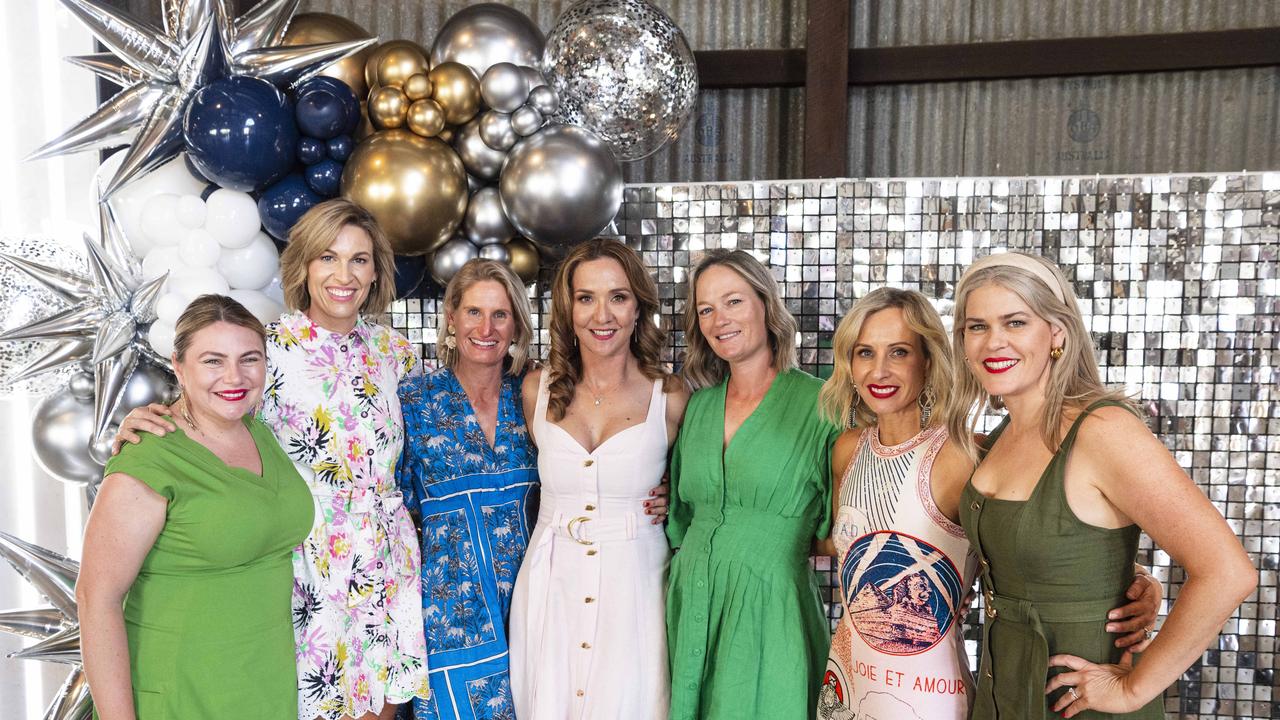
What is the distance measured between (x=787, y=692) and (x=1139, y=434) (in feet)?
3.20

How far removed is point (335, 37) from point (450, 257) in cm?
83

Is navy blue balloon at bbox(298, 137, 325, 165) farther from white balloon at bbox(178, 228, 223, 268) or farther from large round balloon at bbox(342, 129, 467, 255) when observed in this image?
white balloon at bbox(178, 228, 223, 268)

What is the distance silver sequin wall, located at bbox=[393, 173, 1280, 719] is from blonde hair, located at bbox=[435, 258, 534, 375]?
872mm

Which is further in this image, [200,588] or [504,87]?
[504,87]

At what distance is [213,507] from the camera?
1.75 m

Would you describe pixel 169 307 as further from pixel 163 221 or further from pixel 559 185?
pixel 559 185

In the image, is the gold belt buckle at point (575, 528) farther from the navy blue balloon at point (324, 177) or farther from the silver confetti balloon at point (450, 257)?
the navy blue balloon at point (324, 177)

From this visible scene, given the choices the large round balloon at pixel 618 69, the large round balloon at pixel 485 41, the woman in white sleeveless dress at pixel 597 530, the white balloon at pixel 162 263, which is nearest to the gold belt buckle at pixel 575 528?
the woman in white sleeveless dress at pixel 597 530

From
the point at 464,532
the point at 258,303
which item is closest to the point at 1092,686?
the point at 464,532

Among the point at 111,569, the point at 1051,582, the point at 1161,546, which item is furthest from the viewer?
the point at 111,569

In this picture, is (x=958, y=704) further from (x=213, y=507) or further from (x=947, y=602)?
(x=213, y=507)

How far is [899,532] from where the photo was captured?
1.84 meters

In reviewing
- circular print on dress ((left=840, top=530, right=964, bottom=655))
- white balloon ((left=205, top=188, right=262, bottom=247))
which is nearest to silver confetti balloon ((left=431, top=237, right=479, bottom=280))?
white balloon ((left=205, top=188, right=262, bottom=247))

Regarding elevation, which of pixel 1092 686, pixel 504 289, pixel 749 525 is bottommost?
pixel 1092 686
